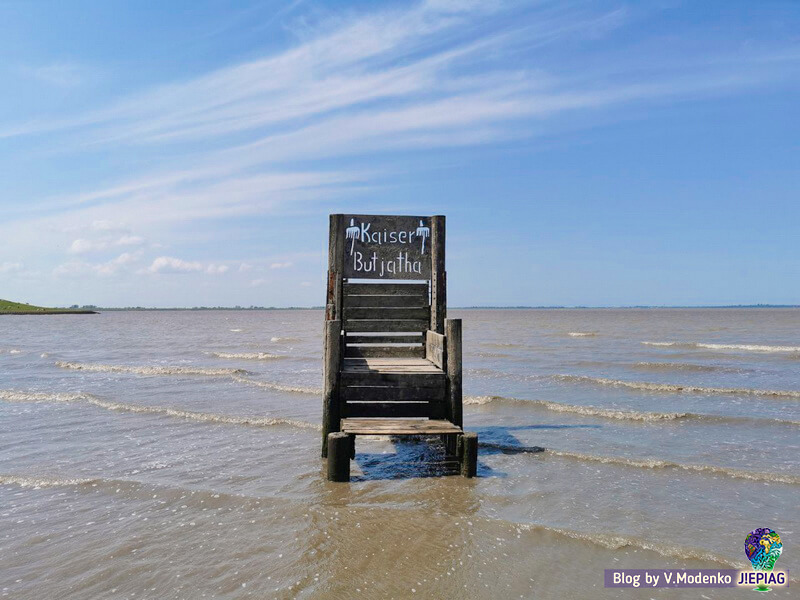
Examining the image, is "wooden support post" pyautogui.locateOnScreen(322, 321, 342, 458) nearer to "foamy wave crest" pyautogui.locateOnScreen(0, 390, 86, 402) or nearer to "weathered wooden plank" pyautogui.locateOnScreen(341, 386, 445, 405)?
"weathered wooden plank" pyautogui.locateOnScreen(341, 386, 445, 405)

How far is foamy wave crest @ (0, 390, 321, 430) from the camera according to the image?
36.0 feet

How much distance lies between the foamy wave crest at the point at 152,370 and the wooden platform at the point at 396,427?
46.3 ft

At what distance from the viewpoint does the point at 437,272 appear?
28.8 ft

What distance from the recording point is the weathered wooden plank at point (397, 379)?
743 centimetres

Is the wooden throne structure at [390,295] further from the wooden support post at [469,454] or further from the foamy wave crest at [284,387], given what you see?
the foamy wave crest at [284,387]

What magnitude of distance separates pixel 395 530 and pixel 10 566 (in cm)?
349

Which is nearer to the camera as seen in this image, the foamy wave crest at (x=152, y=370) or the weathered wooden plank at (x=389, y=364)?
the weathered wooden plank at (x=389, y=364)

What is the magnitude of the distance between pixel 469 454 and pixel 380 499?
4.55 feet

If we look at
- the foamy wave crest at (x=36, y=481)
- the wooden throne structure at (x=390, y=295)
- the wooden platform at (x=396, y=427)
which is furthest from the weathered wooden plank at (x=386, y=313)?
the foamy wave crest at (x=36, y=481)

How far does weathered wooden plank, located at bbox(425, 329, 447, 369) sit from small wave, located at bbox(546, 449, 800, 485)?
256 centimetres

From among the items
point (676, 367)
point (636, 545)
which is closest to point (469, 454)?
point (636, 545)

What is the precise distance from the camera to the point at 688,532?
217 inches

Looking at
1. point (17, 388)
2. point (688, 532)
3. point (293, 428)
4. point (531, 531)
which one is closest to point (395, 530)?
point (531, 531)

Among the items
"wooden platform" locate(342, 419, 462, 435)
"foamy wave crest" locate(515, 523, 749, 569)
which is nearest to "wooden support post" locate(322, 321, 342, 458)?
"wooden platform" locate(342, 419, 462, 435)
